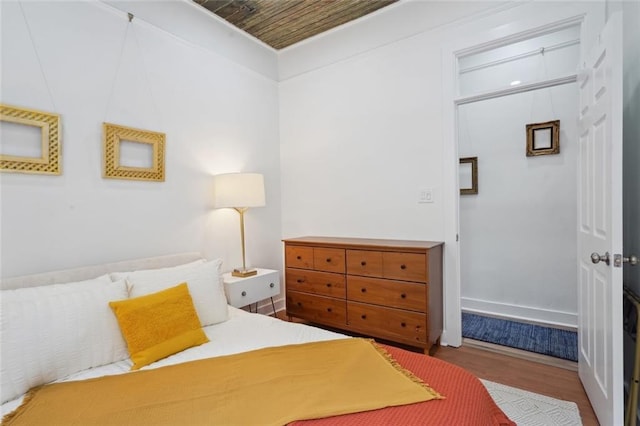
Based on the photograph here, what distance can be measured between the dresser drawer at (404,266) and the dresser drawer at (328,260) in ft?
1.28

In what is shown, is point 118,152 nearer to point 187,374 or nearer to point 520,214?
point 187,374

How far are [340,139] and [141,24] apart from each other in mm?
1865

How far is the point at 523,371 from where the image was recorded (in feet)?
7.55

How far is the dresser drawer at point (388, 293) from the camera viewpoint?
2414 mm

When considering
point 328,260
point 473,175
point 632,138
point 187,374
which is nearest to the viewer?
point 187,374

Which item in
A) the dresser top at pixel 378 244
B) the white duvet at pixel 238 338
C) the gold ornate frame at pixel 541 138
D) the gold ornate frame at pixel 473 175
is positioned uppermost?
the gold ornate frame at pixel 541 138

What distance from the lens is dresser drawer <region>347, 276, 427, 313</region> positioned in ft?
7.92

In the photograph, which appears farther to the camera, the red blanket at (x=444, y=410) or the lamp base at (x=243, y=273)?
the lamp base at (x=243, y=273)

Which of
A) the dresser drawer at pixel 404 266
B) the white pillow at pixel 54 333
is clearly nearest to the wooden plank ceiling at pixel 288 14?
the dresser drawer at pixel 404 266

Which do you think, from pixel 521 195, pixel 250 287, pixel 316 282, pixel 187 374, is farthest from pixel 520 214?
pixel 187 374

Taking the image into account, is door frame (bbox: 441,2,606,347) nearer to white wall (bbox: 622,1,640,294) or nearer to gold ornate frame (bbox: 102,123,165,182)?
white wall (bbox: 622,1,640,294)

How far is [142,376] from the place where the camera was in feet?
4.74

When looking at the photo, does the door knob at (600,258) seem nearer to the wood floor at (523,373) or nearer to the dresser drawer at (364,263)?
the wood floor at (523,373)

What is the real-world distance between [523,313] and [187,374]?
10.5 feet
